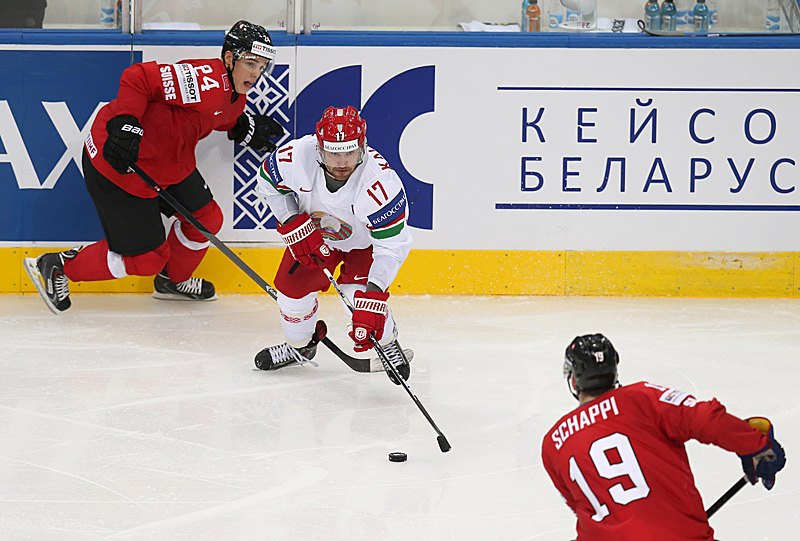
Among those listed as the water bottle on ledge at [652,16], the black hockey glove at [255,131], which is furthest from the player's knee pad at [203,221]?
the water bottle on ledge at [652,16]

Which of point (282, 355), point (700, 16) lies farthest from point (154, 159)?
point (700, 16)

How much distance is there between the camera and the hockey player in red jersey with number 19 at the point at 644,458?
165 cm

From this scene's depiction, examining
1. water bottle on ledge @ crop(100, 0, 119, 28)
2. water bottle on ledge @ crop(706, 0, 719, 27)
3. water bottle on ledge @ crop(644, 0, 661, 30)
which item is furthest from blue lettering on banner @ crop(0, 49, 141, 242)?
water bottle on ledge @ crop(706, 0, 719, 27)

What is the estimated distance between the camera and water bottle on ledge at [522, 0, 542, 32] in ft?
16.7

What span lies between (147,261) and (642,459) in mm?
3301

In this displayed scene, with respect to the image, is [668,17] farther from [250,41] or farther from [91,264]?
[91,264]

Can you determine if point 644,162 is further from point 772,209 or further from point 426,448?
point 426,448

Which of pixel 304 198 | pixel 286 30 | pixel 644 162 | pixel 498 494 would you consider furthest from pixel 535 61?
pixel 498 494

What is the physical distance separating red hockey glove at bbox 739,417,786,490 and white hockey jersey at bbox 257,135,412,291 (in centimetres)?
170

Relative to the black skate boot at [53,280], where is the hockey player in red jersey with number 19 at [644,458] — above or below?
above

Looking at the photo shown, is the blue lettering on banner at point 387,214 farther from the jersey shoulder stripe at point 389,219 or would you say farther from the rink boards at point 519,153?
the rink boards at point 519,153

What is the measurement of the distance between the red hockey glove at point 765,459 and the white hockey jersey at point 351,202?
1700 mm

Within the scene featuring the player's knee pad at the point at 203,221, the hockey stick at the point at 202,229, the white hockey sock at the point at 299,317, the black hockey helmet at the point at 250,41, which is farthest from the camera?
the player's knee pad at the point at 203,221

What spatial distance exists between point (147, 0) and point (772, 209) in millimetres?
3209
